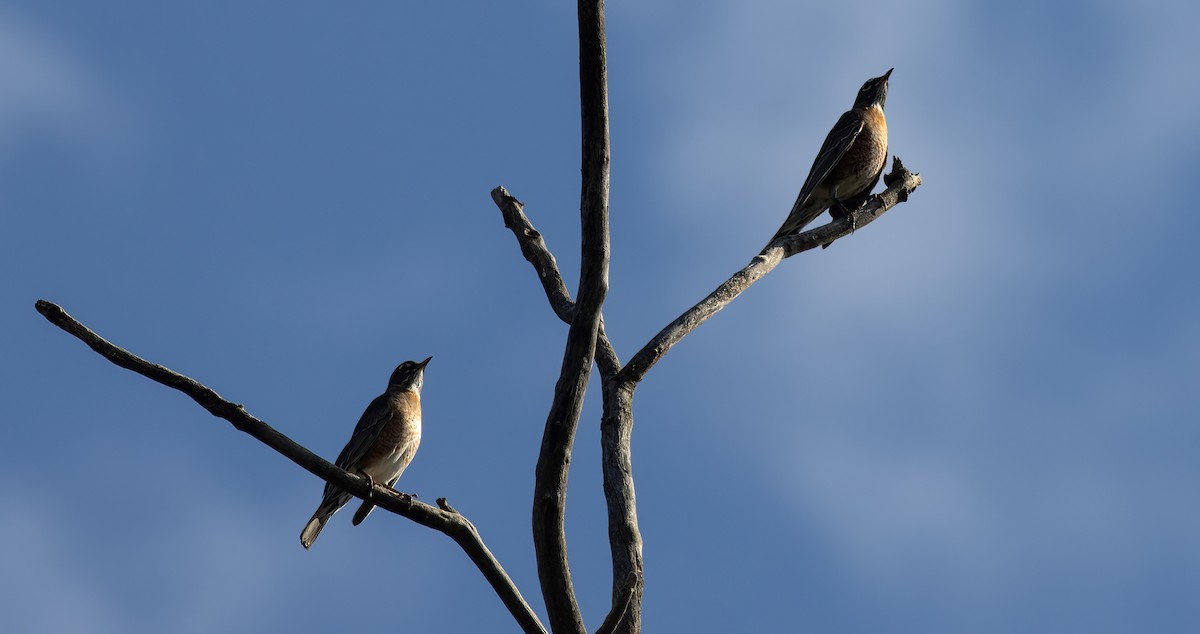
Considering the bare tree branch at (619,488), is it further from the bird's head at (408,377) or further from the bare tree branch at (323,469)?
the bird's head at (408,377)

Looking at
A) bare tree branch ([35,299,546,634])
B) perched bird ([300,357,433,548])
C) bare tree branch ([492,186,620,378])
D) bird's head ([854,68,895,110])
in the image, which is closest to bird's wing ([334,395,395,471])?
perched bird ([300,357,433,548])

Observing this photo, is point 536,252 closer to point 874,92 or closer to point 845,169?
point 845,169

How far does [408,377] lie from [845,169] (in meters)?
4.42

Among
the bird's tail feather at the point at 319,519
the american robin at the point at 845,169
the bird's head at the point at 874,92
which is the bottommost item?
the bird's tail feather at the point at 319,519

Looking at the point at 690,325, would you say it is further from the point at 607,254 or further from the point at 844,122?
the point at 844,122

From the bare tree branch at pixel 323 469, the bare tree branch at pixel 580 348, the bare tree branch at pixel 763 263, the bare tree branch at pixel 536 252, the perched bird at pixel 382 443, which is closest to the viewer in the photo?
the bare tree branch at pixel 323 469

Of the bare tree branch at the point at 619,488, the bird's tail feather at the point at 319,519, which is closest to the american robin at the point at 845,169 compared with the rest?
the bare tree branch at the point at 619,488

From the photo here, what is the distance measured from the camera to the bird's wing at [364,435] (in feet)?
28.8

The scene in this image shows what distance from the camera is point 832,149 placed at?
10305 mm

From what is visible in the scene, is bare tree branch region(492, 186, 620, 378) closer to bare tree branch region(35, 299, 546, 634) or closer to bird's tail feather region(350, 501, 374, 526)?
bird's tail feather region(350, 501, 374, 526)

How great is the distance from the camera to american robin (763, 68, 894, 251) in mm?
9844

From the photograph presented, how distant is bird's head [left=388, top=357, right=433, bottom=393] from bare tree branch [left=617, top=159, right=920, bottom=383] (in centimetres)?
346

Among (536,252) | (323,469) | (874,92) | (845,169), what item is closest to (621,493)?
(323,469)

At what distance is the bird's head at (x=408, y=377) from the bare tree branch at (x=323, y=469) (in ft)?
13.0
